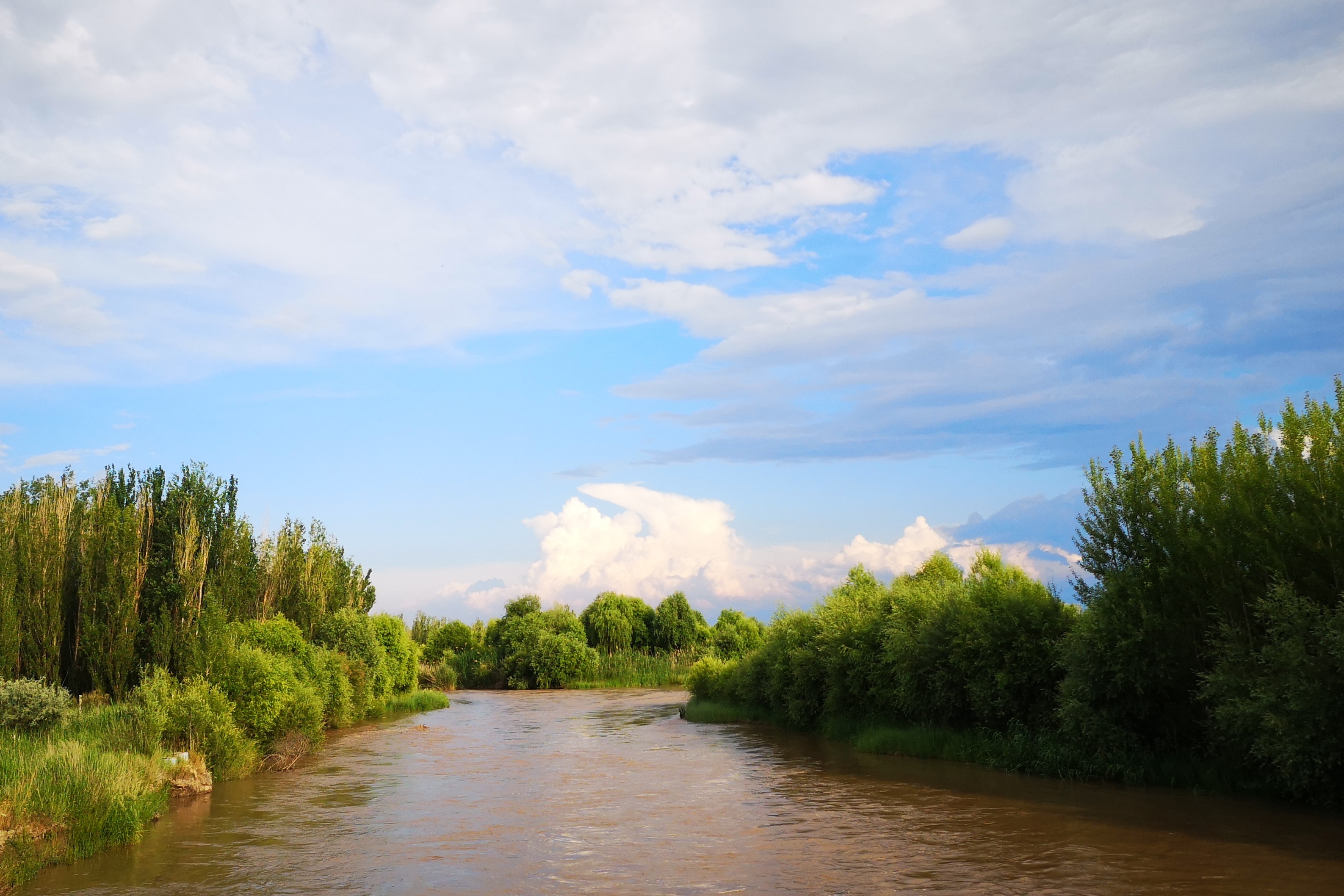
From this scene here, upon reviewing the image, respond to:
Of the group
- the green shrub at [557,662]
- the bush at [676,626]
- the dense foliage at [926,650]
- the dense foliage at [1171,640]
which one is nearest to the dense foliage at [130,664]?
the dense foliage at [926,650]

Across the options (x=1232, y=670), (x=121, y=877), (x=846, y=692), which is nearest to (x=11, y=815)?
(x=121, y=877)

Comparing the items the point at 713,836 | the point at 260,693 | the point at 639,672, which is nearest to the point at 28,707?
the point at 260,693

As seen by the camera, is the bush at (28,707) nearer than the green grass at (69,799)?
No

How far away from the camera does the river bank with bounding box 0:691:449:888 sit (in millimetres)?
13852

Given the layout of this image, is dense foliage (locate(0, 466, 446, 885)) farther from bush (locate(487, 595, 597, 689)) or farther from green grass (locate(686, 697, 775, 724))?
bush (locate(487, 595, 597, 689))

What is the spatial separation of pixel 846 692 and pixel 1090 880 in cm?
1802

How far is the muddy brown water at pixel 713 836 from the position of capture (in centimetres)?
1271

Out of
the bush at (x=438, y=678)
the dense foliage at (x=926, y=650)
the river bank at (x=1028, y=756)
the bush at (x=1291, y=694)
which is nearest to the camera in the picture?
the bush at (x=1291, y=694)

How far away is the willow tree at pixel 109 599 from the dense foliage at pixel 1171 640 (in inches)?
877

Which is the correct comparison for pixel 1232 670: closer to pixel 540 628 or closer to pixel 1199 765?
pixel 1199 765

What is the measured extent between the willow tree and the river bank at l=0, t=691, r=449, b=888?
7.32 metres

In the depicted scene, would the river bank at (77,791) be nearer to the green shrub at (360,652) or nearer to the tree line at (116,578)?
the tree line at (116,578)

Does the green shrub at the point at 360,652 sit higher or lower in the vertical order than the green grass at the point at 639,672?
higher

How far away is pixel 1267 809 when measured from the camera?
1584 cm
